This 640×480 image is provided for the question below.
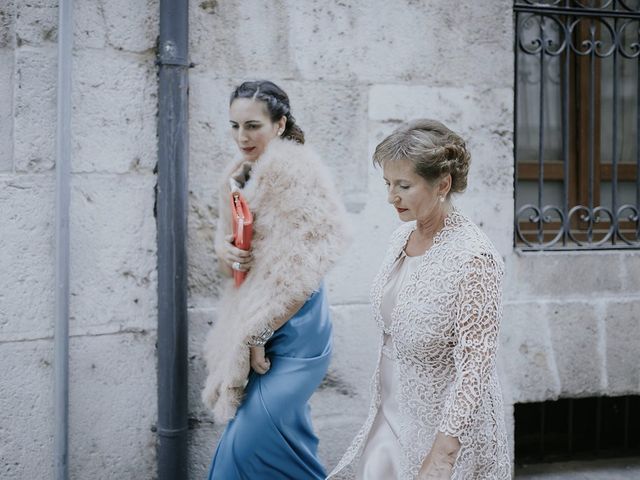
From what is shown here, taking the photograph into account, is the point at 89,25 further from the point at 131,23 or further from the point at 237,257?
the point at 237,257

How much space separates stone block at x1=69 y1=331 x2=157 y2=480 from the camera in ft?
11.2

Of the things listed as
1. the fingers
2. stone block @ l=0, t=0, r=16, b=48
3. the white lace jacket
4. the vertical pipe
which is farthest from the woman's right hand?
the vertical pipe

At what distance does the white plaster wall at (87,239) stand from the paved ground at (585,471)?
2211mm

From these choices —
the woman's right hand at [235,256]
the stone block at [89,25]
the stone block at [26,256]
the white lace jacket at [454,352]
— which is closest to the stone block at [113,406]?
the stone block at [26,256]

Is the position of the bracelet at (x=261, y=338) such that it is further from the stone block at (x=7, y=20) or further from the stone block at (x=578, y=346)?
the stone block at (x=578, y=346)

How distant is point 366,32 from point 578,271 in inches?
70.5

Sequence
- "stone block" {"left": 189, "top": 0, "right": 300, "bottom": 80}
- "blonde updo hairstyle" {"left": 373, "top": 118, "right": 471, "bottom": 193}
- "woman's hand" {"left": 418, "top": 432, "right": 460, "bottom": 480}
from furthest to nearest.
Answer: "stone block" {"left": 189, "top": 0, "right": 300, "bottom": 80} < "blonde updo hairstyle" {"left": 373, "top": 118, "right": 471, "bottom": 193} < "woman's hand" {"left": 418, "top": 432, "right": 460, "bottom": 480}

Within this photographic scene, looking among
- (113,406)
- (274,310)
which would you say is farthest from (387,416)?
(113,406)

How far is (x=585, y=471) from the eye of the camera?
430 cm

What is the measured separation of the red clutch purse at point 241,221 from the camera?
2623 millimetres

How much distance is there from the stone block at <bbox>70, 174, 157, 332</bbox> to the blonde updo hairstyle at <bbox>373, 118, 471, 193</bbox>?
5.57 feet

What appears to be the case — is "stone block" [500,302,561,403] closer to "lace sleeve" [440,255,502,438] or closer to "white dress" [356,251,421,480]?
"white dress" [356,251,421,480]

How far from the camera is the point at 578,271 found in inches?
161

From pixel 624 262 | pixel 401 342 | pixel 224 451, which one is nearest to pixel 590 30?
pixel 624 262
